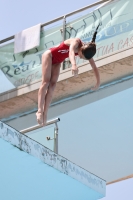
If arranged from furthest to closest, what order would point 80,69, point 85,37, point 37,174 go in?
point 80,69
point 85,37
point 37,174

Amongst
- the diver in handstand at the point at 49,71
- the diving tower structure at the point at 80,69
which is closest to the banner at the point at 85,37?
the diving tower structure at the point at 80,69

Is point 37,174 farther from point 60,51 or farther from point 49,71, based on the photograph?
point 60,51

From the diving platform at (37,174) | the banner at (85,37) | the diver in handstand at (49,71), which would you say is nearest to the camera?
the diving platform at (37,174)

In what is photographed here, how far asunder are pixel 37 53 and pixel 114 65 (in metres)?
1.57

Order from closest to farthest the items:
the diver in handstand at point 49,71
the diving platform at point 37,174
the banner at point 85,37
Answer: the diving platform at point 37,174 < the diver in handstand at point 49,71 < the banner at point 85,37

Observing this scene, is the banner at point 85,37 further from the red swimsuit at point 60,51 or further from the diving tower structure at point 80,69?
the red swimsuit at point 60,51

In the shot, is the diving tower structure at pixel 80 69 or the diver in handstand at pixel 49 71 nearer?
the diver in handstand at pixel 49 71

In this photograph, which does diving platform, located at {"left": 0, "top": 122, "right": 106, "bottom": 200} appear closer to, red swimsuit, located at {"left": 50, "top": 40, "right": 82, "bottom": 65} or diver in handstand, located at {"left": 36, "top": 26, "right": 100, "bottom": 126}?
diver in handstand, located at {"left": 36, "top": 26, "right": 100, "bottom": 126}

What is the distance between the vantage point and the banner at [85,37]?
12.0 m

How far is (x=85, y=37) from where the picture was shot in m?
12.4

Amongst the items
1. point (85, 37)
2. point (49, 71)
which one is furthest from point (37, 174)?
point (85, 37)

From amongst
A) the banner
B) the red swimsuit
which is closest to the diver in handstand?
the red swimsuit

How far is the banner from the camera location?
12.0 metres

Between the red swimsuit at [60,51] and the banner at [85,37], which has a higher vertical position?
the banner at [85,37]
